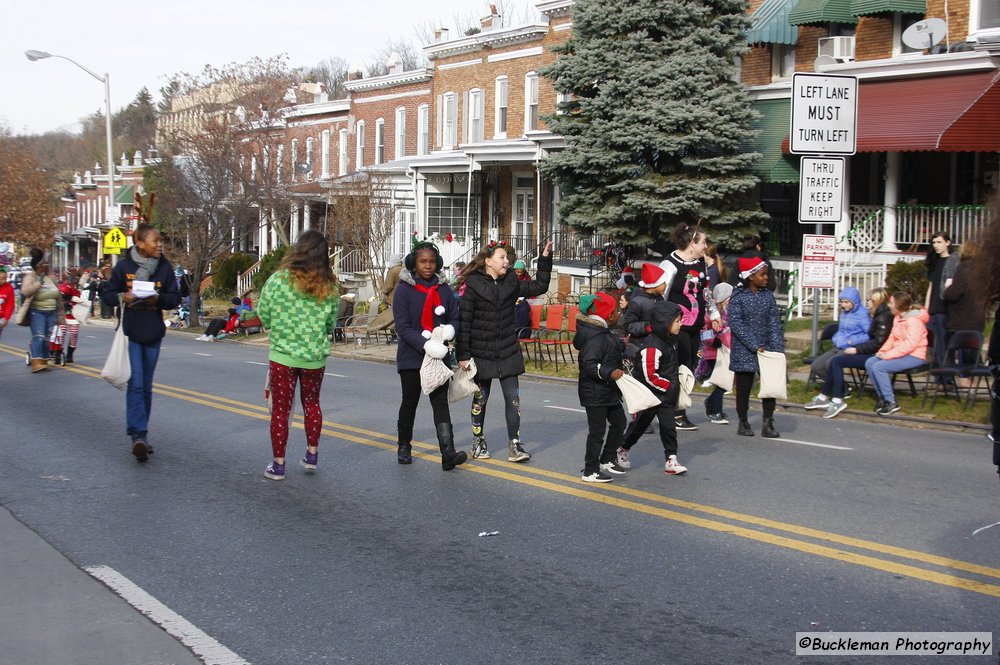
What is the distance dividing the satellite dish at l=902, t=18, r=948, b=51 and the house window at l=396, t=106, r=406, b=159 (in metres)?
24.7

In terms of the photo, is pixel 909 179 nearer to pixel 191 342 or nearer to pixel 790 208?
pixel 790 208

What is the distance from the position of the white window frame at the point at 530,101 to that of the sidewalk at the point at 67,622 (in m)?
29.4

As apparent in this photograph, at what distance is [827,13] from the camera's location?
23438mm

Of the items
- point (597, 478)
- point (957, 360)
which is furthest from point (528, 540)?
point (957, 360)

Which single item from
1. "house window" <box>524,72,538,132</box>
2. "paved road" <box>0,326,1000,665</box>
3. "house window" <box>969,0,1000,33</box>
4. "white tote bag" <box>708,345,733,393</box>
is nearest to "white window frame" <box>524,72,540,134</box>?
"house window" <box>524,72,538,132</box>

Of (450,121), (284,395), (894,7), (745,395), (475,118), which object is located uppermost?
(894,7)

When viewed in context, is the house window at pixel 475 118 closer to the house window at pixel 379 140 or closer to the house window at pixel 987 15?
the house window at pixel 379 140

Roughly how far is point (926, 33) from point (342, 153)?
30343 mm

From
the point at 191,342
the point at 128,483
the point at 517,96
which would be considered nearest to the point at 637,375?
the point at 128,483

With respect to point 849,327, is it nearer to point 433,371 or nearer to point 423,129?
point 433,371

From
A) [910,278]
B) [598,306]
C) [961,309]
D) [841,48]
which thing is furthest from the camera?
[841,48]

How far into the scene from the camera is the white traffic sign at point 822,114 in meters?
14.8

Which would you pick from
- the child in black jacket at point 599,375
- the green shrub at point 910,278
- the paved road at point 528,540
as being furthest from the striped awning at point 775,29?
the child in black jacket at point 599,375
